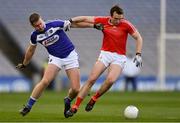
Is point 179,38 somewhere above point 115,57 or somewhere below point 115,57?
below

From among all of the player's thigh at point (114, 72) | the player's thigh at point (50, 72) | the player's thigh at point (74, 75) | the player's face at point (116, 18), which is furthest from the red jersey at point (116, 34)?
the player's thigh at point (50, 72)

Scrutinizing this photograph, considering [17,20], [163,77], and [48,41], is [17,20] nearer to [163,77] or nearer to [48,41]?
[163,77]

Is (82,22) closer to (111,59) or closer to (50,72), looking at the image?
(111,59)

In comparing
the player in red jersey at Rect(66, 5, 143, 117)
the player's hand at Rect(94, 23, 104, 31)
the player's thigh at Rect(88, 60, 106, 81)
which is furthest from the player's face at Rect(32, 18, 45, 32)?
the player's thigh at Rect(88, 60, 106, 81)

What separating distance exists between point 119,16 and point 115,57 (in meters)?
0.91

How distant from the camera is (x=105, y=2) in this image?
117ft

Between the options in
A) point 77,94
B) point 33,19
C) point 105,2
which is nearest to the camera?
point 33,19

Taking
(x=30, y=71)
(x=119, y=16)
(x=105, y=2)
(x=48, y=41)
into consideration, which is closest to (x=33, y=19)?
(x=48, y=41)

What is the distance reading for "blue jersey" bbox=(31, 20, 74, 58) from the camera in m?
15.1

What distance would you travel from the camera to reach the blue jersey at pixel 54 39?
1508 cm

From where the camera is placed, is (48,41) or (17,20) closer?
(48,41)

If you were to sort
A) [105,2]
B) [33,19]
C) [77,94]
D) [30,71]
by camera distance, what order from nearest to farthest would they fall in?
1. [33,19]
2. [77,94]
3. [105,2]
4. [30,71]

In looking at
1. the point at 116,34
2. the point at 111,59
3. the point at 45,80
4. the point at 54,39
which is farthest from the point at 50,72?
the point at 116,34

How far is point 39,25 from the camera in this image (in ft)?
48.5
